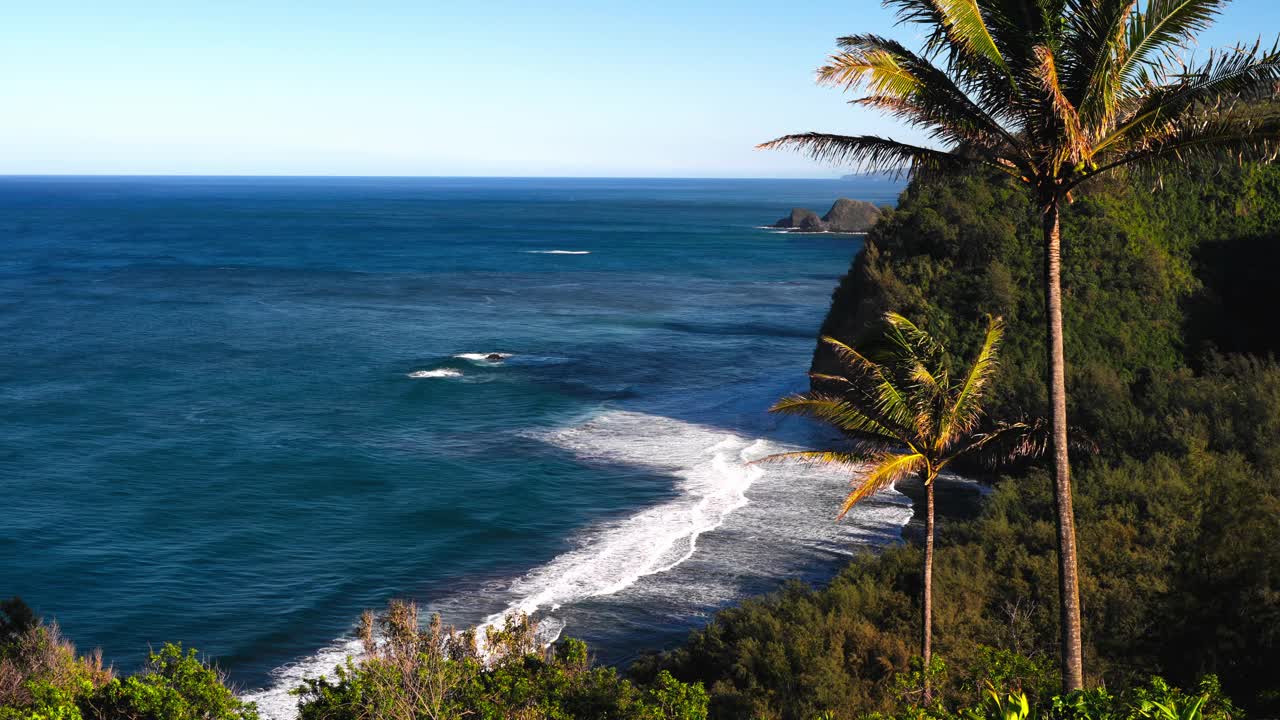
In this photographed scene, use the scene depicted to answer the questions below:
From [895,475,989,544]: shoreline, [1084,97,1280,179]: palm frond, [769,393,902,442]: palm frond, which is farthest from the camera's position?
[895,475,989,544]: shoreline

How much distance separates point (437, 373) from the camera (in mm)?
61750

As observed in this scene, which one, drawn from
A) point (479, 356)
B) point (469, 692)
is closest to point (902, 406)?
point (469, 692)

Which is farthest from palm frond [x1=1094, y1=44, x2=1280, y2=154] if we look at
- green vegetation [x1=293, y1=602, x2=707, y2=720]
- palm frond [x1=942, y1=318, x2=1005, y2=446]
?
green vegetation [x1=293, y1=602, x2=707, y2=720]

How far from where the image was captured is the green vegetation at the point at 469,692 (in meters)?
16.8

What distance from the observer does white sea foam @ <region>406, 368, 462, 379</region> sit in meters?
60.9

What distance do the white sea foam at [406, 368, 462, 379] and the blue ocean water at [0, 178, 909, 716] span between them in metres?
0.29

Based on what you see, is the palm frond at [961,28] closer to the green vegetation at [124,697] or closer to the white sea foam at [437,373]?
the green vegetation at [124,697]

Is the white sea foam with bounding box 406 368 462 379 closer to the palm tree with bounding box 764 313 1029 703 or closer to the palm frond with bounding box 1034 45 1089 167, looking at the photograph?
the palm tree with bounding box 764 313 1029 703

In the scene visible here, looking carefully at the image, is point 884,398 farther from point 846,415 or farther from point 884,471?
point 884,471

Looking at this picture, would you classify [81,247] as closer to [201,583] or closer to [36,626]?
[201,583]

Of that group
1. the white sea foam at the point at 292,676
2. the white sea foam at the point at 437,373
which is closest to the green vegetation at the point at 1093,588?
the white sea foam at the point at 292,676

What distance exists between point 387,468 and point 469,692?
1076 inches

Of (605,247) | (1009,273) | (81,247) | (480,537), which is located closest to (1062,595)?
(480,537)

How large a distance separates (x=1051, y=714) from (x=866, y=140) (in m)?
7.51
